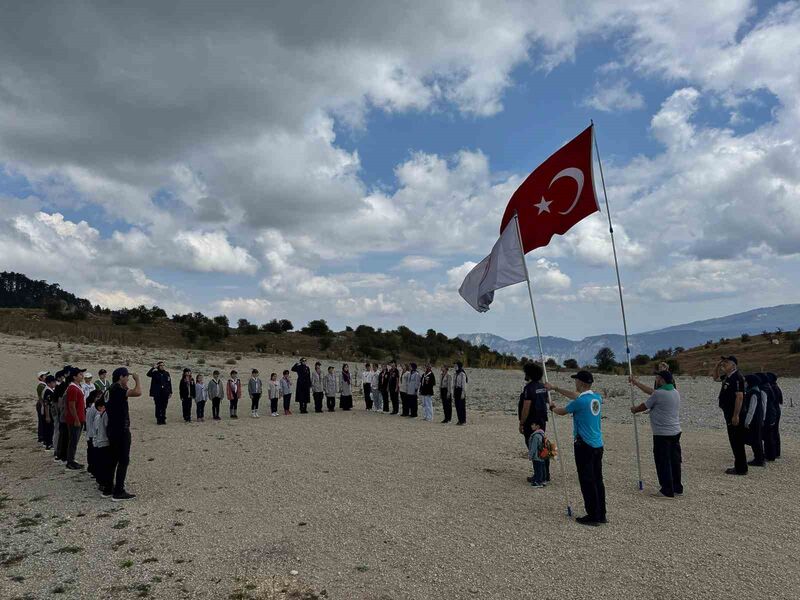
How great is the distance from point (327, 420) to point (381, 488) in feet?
29.1

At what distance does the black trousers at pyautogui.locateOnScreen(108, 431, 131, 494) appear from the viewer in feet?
26.3

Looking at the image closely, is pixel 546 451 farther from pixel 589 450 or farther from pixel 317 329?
pixel 317 329

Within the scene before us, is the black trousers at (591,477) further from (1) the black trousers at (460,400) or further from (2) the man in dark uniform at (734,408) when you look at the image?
(1) the black trousers at (460,400)

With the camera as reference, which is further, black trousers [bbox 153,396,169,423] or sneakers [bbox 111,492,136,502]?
black trousers [bbox 153,396,169,423]

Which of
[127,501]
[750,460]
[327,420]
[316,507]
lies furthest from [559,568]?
[327,420]

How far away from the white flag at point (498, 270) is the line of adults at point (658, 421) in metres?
1.39

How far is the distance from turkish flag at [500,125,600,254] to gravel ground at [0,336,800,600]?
3.90 meters

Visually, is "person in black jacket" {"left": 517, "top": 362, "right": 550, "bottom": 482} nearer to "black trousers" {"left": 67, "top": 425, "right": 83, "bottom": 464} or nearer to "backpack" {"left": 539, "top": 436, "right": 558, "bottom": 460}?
"backpack" {"left": 539, "top": 436, "right": 558, "bottom": 460}

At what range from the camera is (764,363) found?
38500mm

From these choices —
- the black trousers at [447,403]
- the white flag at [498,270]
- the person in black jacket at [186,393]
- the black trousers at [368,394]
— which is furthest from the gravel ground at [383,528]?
the black trousers at [368,394]

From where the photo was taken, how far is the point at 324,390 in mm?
19906

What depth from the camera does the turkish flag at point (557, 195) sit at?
844 cm

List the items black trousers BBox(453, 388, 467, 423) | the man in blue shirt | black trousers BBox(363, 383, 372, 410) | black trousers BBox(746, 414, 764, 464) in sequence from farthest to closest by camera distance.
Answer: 1. black trousers BBox(363, 383, 372, 410)
2. black trousers BBox(453, 388, 467, 423)
3. black trousers BBox(746, 414, 764, 464)
4. the man in blue shirt

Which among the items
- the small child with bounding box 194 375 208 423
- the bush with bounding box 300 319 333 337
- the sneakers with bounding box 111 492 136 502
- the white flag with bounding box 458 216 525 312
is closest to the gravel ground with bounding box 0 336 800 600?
the sneakers with bounding box 111 492 136 502
